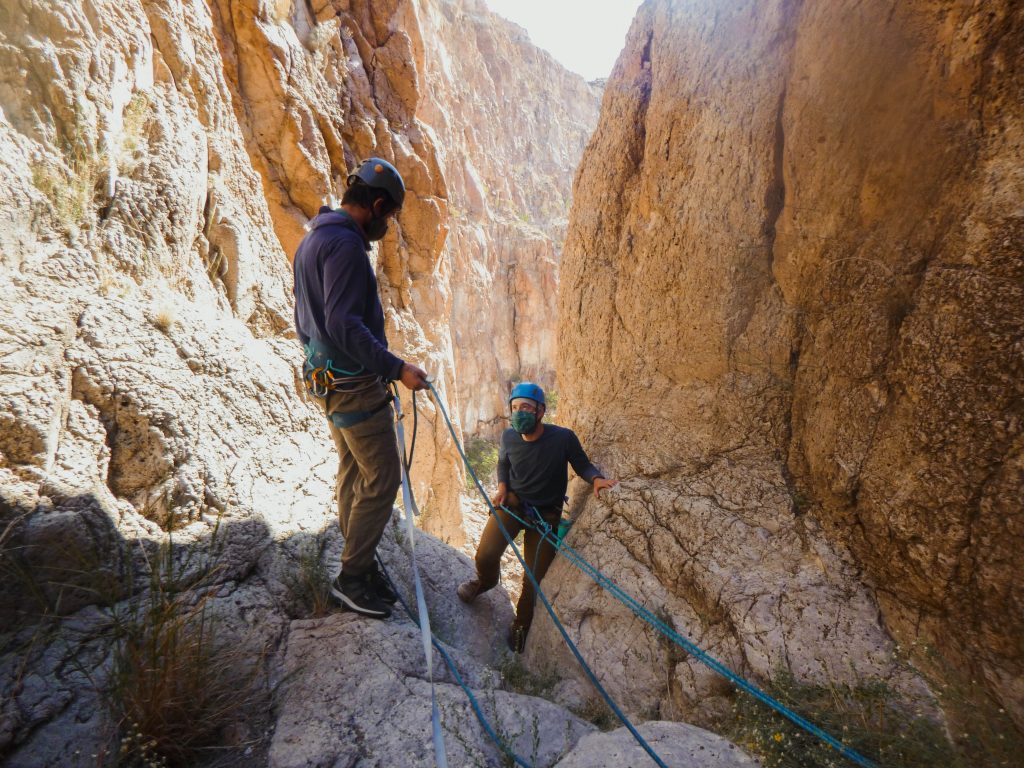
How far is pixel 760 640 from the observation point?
259 cm

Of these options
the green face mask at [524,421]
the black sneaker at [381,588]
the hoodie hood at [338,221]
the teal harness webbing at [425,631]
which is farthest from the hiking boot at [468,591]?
the hoodie hood at [338,221]

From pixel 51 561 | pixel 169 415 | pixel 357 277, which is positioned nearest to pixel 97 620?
pixel 51 561

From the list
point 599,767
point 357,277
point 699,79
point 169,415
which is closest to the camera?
point 599,767

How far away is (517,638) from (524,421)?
166 cm

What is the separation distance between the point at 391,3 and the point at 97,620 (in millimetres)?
18053

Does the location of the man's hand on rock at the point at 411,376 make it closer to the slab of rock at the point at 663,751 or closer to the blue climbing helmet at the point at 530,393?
the blue climbing helmet at the point at 530,393

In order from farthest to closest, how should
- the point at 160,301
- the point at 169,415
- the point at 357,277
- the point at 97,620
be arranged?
the point at 160,301, the point at 169,415, the point at 357,277, the point at 97,620

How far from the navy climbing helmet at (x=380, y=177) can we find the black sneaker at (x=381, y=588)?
211 centimetres

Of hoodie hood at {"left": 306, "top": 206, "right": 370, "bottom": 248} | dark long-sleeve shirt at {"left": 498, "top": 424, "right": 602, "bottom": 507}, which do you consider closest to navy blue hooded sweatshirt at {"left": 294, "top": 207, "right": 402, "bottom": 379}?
hoodie hood at {"left": 306, "top": 206, "right": 370, "bottom": 248}

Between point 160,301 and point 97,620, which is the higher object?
point 160,301

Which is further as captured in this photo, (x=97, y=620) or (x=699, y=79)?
(x=699, y=79)

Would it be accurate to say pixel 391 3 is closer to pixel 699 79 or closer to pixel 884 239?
pixel 699 79

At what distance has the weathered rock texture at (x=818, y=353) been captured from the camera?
2139 mm

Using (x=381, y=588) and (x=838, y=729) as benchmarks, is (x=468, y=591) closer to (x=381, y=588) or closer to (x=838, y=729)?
(x=381, y=588)
